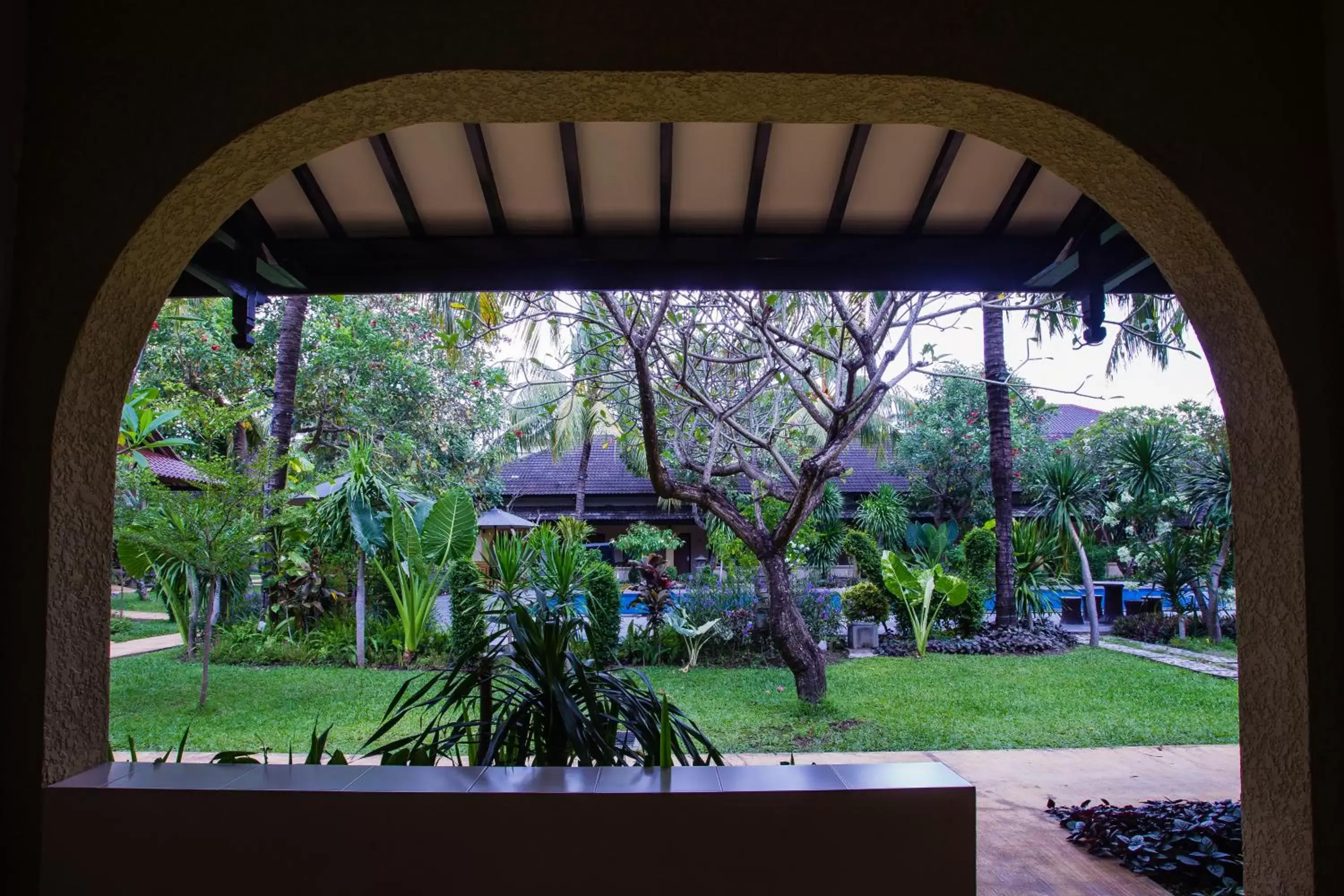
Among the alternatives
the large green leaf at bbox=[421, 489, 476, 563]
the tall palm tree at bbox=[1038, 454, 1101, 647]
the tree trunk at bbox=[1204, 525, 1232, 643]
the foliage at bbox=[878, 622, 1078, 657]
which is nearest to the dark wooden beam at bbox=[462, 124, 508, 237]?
the large green leaf at bbox=[421, 489, 476, 563]

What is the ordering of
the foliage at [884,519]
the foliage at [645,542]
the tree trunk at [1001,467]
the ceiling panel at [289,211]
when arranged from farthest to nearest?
the foliage at [884,519]
the foliage at [645,542]
the tree trunk at [1001,467]
the ceiling panel at [289,211]

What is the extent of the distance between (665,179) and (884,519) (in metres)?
14.0

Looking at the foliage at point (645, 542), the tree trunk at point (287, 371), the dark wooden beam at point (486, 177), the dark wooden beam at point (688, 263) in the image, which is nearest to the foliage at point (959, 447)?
the foliage at point (645, 542)

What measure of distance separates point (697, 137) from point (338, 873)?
2.48 metres

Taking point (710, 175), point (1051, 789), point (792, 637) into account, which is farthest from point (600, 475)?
point (710, 175)

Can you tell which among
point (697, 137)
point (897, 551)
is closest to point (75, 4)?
point (697, 137)

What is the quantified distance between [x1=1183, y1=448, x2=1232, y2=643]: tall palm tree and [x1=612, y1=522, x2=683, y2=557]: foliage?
8879 mm

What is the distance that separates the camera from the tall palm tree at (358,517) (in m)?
10.5

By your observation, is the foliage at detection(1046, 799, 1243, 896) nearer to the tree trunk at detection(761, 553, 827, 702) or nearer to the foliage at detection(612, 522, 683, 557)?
the tree trunk at detection(761, 553, 827, 702)

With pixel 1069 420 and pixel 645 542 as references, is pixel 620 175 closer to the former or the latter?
pixel 645 542

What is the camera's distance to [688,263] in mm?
3416

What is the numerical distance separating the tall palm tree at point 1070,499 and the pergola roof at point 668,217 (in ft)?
35.6

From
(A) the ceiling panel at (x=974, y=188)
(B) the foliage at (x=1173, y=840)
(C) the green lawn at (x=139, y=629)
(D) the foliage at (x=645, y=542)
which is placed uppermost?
(A) the ceiling panel at (x=974, y=188)

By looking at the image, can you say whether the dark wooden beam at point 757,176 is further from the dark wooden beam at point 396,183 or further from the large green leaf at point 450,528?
the large green leaf at point 450,528
